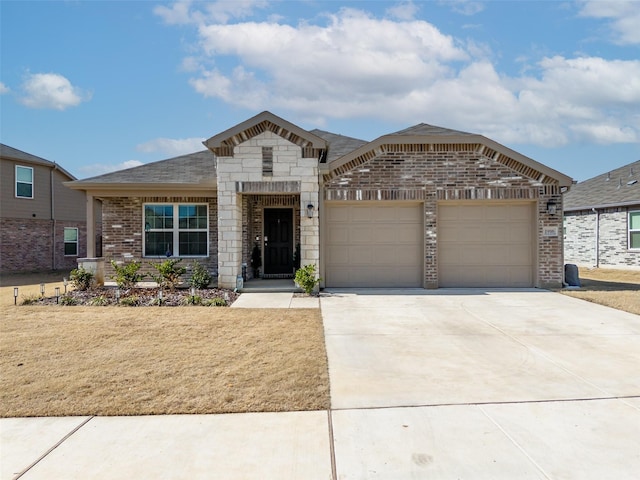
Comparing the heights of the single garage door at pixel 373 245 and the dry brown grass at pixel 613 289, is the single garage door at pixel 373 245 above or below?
above

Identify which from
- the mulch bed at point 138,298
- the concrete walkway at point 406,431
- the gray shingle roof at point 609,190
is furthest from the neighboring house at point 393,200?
the gray shingle roof at point 609,190

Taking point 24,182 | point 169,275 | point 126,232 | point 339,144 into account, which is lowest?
point 169,275

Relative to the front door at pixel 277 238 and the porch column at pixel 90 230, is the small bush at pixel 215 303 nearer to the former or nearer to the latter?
the front door at pixel 277 238

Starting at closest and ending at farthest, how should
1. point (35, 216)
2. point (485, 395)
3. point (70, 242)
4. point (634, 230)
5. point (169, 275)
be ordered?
1. point (485, 395)
2. point (169, 275)
3. point (634, 230)
4. point (35, 216)
5. point (70, 242)

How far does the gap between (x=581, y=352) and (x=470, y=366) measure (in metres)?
1.84

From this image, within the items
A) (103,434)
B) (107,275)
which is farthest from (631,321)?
(107,275)

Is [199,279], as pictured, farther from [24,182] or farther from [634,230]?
[634,230]

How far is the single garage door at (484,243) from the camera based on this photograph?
40.1ft

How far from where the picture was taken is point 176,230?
13.4 meters

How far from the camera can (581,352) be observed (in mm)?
6020

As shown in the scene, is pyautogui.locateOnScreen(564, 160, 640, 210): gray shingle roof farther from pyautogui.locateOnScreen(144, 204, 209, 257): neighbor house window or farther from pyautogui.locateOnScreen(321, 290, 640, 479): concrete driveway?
pyautogui.locateOnScreen(144, 204, 209, 257): neighbor house window

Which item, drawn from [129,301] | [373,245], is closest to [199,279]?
[129,301]

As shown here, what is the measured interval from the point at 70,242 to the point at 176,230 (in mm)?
12391

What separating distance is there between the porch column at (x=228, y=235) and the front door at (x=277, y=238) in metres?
2.43
